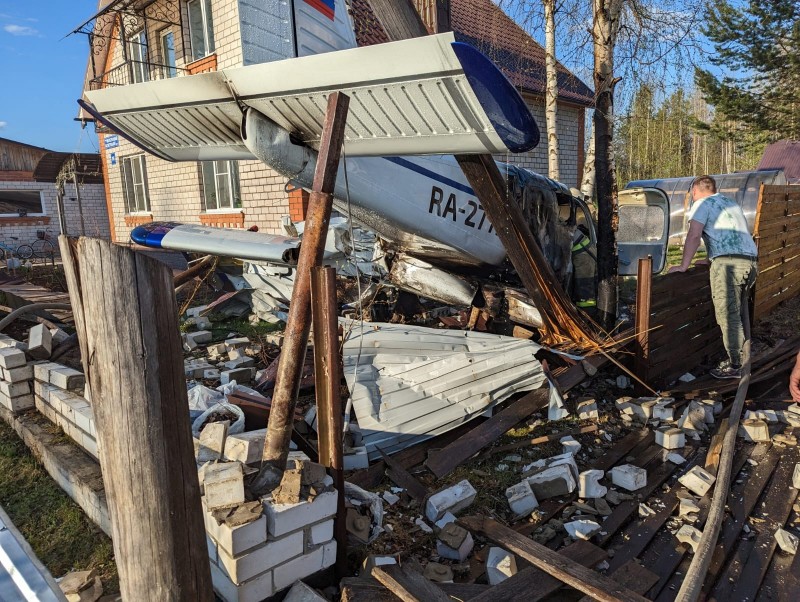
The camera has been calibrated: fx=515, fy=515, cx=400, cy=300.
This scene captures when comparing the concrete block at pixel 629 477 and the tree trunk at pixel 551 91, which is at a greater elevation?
the tree trunk at pixel 551 91

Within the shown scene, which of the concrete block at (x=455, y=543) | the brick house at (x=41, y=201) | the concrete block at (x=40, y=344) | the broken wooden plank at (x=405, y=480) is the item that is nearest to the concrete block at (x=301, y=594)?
the concrete block at (x=455, y=543)

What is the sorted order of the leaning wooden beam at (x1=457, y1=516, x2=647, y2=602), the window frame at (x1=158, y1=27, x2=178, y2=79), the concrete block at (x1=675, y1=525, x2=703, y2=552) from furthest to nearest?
1. the window frame at (x1=158, y1=27, x2=178, y2=79)
2. the concrete block at (x1=675, y1=525, x2=703, y2=552)
3. the leaning wooden beam at (x1=457, y1=516, x2=647, y2=602)

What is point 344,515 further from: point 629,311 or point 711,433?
point 629,311

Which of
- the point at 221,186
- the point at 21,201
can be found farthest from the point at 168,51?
the point at 21,201

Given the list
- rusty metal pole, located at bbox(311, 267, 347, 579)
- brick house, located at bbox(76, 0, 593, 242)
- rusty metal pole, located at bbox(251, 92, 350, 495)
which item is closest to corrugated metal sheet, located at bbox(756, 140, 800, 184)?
brick house, located at bbox(76, 0, 593, 242)

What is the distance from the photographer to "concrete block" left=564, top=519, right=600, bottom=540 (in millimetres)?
2834

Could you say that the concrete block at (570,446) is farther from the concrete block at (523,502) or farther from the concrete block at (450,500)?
the concrete block at (450,500)

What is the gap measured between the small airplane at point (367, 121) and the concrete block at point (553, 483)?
203cm

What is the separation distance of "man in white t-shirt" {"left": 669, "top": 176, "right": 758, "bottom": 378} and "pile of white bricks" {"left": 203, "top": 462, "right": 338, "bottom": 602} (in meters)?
4.57

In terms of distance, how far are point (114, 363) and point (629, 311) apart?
25.1 feet

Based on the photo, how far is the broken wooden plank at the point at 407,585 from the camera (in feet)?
6.53

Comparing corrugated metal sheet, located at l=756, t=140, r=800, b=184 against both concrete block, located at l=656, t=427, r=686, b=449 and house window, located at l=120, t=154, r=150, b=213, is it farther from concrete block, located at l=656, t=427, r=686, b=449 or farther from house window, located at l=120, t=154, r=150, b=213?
house window, located at l=120, t=154, r=150, b=213

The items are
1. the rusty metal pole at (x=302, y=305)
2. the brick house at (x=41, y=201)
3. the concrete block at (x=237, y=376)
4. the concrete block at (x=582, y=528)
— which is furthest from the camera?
the brick house at (x=41, y=201)

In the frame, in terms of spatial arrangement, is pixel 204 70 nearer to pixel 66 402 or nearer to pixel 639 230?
pixel 66 402
